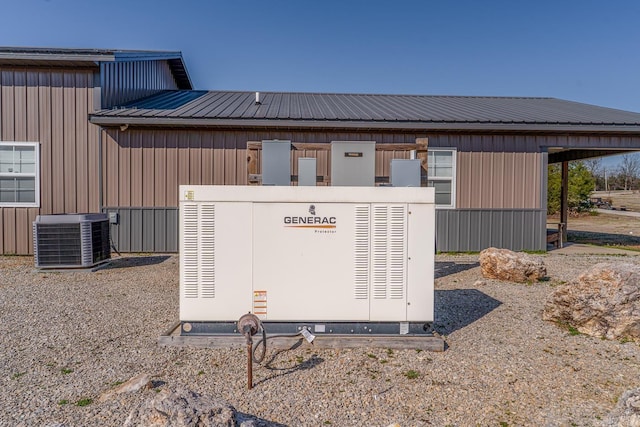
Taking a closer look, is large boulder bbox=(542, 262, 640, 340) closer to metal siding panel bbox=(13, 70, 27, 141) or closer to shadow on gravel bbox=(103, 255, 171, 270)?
shadow on gravel bbox=(103, 255, 171, 270)

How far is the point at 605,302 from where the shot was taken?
381 cm

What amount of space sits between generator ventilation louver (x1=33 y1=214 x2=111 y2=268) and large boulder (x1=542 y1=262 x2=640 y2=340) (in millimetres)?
6940

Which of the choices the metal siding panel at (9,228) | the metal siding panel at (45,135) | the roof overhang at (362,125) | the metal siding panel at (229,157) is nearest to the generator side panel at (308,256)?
the roof overhang at (362,125)

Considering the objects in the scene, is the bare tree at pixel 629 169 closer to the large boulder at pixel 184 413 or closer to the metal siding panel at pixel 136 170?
the metal siding panel at pixel 136 170

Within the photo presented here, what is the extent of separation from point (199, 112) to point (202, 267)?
5958 mm

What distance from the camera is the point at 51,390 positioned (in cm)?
270

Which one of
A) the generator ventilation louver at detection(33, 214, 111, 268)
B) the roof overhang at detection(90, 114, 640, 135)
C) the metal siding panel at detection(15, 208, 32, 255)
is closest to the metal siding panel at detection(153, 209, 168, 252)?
the generator ventilation louver at detection(33, 214, 111, 268)

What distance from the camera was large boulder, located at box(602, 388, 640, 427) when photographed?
2021 millimetres

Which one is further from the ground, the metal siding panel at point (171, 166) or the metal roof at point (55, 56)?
A: the metal roof at point (55, 56)

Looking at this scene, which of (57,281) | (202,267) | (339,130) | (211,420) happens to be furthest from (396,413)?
(339,130)

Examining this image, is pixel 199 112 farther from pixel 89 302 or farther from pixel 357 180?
pixel 357 180

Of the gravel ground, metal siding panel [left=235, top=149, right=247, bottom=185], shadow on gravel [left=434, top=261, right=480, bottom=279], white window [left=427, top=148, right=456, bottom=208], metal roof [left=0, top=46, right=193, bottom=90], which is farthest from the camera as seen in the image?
white window [left=427, top=148, right=456, bottom=208]

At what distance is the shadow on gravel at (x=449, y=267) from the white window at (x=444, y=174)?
1659mm

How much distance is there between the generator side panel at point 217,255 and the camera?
3.33 meters
